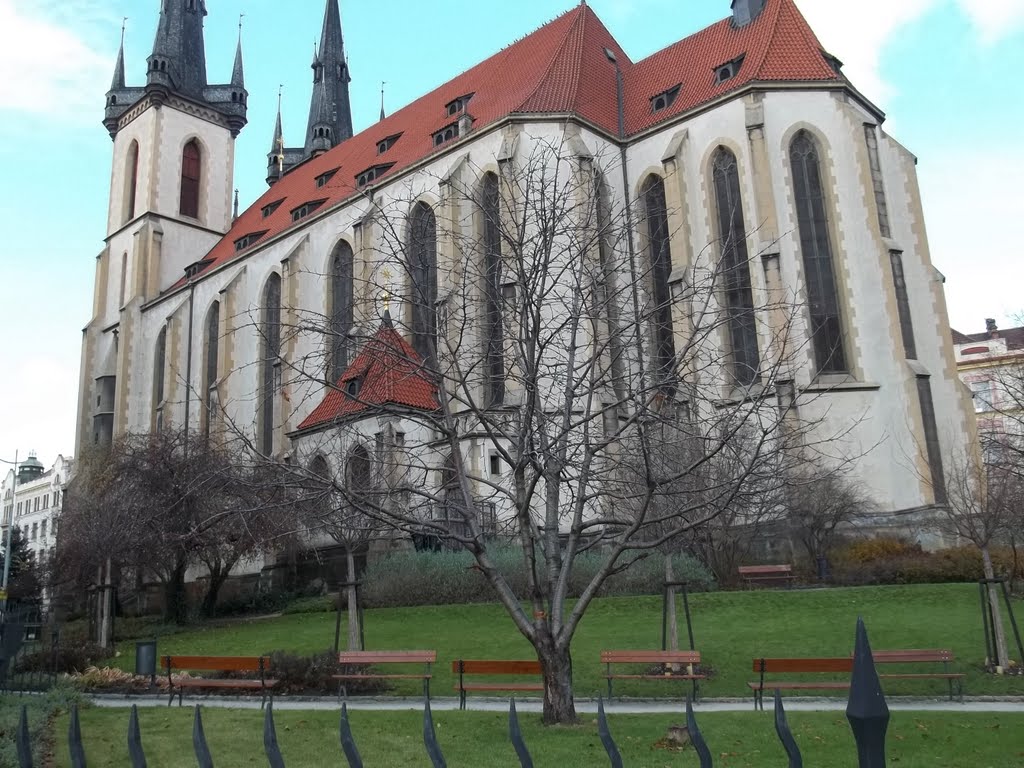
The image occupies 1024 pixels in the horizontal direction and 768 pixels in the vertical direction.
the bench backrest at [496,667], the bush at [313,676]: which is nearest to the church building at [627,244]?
the bush at [313,676]

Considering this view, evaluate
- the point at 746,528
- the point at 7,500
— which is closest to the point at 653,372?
the point at 746,528

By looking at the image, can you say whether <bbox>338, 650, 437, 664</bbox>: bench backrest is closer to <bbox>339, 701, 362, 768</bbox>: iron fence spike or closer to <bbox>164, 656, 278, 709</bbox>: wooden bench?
<bbox>164, 656, 278, 709</bbox>: wooden bench

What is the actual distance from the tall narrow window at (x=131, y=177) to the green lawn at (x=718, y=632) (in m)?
32.5

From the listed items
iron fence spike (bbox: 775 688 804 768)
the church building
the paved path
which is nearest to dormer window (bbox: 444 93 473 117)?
the church building

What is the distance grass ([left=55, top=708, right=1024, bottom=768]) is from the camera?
8.64 metres

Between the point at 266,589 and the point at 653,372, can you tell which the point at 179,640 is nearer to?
the point at 266,589

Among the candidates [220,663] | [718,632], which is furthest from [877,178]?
[220,663]

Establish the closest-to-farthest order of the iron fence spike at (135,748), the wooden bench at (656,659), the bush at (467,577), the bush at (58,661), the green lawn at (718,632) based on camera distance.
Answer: the iron fence spike at (135,748) → the wooden bench at (656,659) → the green lawn at (718,632) → the bush at (58,661) → the bush at (467,577)

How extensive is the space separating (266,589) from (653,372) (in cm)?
2089

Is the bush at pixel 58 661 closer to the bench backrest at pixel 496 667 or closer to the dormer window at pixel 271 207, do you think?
the bench backrest at pixel 496 667

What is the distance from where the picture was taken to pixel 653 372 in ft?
40.4

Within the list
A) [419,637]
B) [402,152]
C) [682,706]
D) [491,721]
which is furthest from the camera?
[402,152]

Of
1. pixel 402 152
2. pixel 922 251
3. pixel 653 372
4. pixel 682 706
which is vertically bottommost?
pixel 682 706

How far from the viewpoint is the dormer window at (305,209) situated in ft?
130
